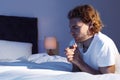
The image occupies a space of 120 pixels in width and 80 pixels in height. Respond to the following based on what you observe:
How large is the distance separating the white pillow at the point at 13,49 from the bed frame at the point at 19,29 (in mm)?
117

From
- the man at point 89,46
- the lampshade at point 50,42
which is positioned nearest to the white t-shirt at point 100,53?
the man at point 89,46

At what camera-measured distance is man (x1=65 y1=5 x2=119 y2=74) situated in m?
1.82

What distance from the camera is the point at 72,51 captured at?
1919mm

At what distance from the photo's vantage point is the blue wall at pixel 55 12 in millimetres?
3459

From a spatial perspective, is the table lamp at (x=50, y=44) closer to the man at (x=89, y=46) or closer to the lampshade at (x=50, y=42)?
the lampshade at (x=50, y=42)

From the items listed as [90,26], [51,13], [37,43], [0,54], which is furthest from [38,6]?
[90,26]

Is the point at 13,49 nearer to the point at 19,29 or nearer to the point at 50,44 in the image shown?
the point at 19,29

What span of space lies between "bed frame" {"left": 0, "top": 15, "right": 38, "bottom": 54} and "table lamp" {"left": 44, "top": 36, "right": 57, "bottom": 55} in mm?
168

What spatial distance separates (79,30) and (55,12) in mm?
1632

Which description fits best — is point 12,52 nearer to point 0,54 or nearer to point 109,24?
point 0,54

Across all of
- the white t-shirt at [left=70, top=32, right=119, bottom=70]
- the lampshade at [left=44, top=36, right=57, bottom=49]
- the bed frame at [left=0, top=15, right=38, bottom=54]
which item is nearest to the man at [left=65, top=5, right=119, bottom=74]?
the white t-shirt at [left=70, top=32, right=119, bottom=70]

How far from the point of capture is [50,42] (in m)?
3.31

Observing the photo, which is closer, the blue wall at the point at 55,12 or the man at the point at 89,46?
the man at the point at 89,46

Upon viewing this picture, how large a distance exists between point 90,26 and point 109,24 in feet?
5.21
